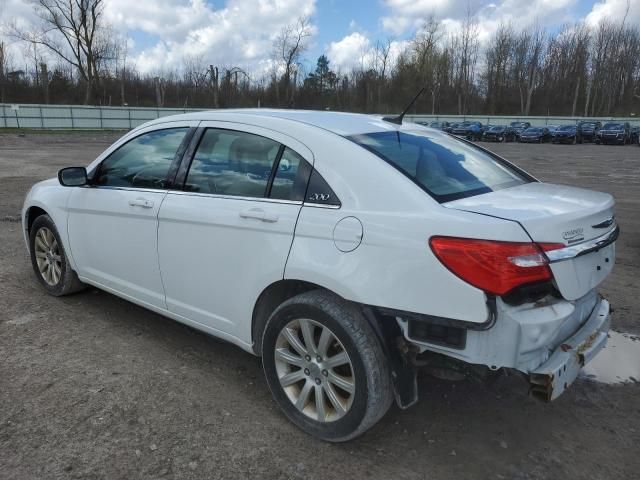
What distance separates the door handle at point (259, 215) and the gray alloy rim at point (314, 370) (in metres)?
0.55

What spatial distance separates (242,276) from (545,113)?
8447cm

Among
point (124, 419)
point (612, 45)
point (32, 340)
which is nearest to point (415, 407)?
point (124, 419)

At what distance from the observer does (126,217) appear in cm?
362

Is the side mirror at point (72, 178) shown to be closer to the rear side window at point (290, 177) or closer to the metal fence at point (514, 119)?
the rear side window at point (290, 177)

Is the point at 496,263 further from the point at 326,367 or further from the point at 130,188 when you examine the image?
the point at 130,188

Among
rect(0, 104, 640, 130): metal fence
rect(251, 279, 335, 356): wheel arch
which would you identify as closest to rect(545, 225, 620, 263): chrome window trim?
rect(251, 279, 335, 356): wheel arch

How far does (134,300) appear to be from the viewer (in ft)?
12.4

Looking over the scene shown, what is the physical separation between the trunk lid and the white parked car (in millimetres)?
11

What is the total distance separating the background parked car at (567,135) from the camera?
42406mm

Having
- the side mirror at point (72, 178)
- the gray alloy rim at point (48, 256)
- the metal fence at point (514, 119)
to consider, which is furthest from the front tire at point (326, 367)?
the metal fence at point (514, 119)

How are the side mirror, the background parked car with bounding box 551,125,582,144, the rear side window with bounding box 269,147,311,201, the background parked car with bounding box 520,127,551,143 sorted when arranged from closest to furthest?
the rear side window with bounding box 269,147,311,201 → the side mirror → the background parked car with bounding box 551,125,582,144 → the background parked car with bounding box 520,127,551,143

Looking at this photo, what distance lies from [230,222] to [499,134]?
45911 mm

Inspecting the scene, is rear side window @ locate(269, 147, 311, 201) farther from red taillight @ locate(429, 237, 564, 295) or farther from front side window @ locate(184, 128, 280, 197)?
red taillight @ locate(429, 237, 564, 295)

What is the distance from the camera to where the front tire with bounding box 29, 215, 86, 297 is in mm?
4453
